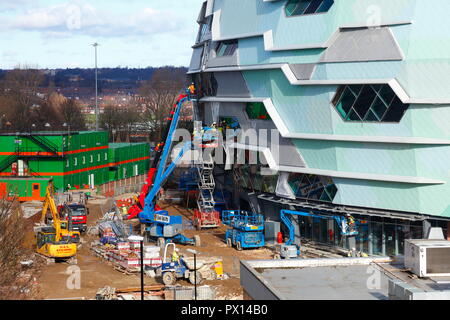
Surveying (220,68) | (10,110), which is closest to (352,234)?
(220,68)

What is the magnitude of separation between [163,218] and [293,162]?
31.0ft

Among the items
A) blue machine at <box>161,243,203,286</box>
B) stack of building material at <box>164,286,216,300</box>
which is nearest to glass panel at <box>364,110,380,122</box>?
blue machine at <box>161,243,203,286</box>

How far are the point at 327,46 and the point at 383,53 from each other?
3559 mm

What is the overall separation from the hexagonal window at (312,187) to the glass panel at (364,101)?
4561 millimetres

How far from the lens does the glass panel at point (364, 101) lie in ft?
134

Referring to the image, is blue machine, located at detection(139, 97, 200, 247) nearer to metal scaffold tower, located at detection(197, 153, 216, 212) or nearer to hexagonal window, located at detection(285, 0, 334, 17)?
metal scaffold tower, located at detection(197, 153, 216, 212)

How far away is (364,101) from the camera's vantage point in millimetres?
41188

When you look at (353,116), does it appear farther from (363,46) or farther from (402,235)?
(402,235)

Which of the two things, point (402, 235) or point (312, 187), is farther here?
point (312, 187)

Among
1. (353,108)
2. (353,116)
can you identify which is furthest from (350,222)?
(353,108)

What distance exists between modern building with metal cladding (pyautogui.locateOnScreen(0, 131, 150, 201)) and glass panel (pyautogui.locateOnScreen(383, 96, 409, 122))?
107 feet

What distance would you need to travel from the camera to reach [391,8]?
131 feet
